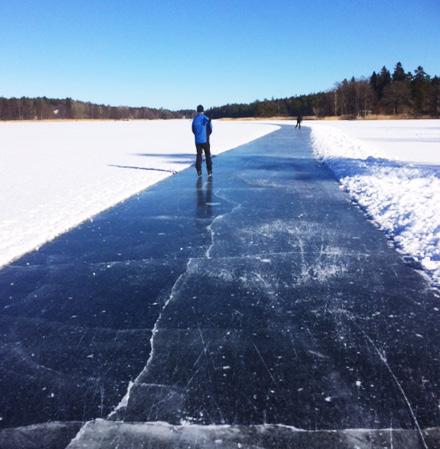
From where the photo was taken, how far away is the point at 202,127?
1192 cm

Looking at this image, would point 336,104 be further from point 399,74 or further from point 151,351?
point 151,351

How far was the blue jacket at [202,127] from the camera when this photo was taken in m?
11.8

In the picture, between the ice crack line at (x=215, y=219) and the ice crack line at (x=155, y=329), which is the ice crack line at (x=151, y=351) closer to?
the ice crack line at (x=155, y=329)

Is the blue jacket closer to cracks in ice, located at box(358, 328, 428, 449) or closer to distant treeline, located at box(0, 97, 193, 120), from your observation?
cracks in ice, located at box(358, 328, 428, 449)

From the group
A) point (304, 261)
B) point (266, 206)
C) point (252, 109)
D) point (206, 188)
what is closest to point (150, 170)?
point (206, 188)

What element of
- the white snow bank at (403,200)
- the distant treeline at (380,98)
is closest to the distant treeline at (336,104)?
the distant treeline at (380,98)

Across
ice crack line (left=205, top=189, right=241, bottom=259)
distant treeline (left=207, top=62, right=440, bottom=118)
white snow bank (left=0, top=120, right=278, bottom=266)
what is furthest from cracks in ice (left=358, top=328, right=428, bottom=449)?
distant treeline (left=207, top=62, right=440, bottom=118)

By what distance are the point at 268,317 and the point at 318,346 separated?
1.89 ft

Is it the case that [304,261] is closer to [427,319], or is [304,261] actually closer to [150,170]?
[427,319]

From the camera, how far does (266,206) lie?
26.7ft

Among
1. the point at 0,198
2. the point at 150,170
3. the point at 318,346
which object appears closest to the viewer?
the point at 318,346

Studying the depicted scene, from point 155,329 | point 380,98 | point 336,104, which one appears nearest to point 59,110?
point 336,104

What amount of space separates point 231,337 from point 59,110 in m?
172

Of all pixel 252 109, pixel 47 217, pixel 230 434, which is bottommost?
pixel 230 434
